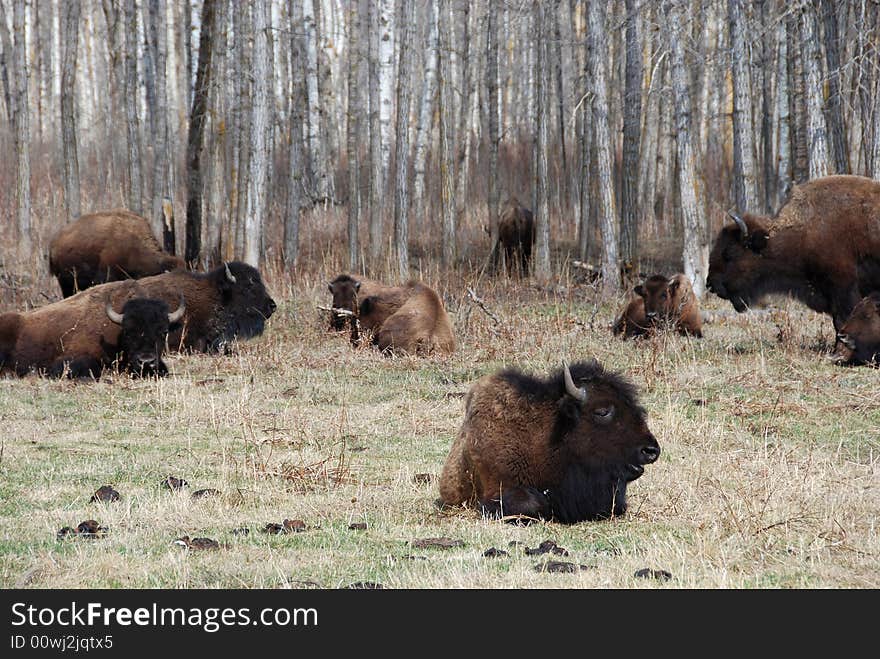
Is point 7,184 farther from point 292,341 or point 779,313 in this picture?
point 779,313

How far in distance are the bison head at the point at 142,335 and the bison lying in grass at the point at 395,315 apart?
125 inches

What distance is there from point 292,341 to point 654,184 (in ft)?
59.7

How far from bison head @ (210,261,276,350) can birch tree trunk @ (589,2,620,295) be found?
7.25m

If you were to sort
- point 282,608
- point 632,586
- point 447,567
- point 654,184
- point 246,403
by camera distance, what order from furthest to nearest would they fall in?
point 654,184
point 246,403
point 447,567
point 632,586
point 282,608

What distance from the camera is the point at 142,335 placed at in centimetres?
1448

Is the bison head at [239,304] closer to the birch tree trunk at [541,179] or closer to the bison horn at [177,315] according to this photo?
the bison horn at [177,315]

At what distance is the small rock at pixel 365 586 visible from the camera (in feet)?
18.2

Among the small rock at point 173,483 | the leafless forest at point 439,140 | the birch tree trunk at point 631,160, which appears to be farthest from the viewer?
the birch tree trunk at point 631,160

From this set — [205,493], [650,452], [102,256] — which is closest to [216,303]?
[102,256]

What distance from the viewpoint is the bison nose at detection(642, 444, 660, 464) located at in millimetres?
7238

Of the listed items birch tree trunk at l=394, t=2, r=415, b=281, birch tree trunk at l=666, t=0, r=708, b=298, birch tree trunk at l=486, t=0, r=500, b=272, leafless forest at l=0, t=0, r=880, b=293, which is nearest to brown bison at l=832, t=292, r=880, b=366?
leafless forest at l=0, t=0, r=880, b=293

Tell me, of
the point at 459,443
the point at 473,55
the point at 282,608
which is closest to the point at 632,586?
the point at 282,608

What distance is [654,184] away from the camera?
32.6 metres

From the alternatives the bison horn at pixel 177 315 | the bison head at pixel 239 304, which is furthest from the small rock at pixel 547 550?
the bison head at pixel 239 304
